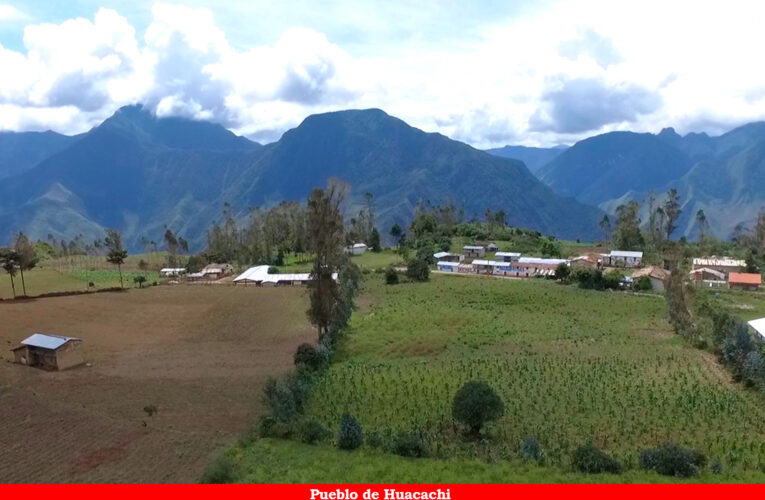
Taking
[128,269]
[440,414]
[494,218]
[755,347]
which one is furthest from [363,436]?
[494,218]

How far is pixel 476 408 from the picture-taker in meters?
25.8

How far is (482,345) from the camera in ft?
150

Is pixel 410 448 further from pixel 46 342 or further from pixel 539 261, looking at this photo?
pixel 539 261

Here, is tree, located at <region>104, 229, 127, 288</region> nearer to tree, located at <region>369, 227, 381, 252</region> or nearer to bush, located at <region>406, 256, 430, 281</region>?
bush, located at <region>406, 256, 430, 281</region>

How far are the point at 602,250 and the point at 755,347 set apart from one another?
72.4m

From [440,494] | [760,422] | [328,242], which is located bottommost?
[760,422]

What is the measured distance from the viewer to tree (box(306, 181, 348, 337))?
40.6 meters

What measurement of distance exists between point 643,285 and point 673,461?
56.2 m

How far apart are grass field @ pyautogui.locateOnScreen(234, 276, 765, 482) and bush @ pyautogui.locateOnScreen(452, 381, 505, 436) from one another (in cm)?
92

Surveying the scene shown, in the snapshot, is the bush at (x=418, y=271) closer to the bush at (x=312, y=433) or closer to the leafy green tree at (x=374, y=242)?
the leafy green tree at (x=374, y=242)

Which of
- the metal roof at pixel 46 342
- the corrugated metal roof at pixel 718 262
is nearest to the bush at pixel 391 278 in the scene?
the metal roof at pixel 46 342

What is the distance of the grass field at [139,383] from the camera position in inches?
914

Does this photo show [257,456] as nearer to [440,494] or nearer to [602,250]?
[440,494]

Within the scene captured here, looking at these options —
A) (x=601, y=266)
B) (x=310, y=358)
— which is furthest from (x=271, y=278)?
(x=601, y=266)
